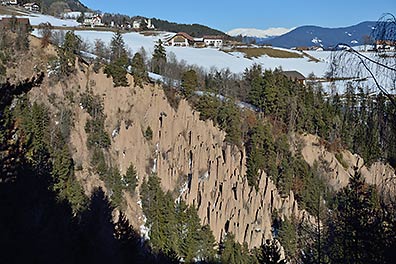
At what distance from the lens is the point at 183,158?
25.6 m

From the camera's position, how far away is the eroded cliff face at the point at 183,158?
23.2 metres

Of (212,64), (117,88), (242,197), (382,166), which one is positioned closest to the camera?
(382,166)

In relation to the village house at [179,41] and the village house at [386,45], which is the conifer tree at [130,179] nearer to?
the village house at [386,45]

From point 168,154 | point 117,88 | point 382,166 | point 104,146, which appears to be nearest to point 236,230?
point 168,154

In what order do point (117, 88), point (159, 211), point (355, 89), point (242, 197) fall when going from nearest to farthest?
point (355, 89) < point (159, 211) < point (242, 197) < point (117, 88)

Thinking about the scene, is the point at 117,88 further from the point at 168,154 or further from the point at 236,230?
the point at 236,230

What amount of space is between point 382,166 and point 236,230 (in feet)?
63.7

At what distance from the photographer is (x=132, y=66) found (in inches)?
1158

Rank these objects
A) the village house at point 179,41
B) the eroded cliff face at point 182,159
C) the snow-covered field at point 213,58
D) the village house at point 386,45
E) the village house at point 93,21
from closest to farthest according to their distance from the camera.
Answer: the village house at point 386,45
the eroded cliff face at point 182,159
the snow-covered field at point 213,58
the village house at point 179,41
the village house at point 93,21

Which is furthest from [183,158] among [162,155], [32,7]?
[32,7]

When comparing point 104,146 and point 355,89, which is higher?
point 355,89

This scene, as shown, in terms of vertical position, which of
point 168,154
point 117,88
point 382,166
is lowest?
point 168,154

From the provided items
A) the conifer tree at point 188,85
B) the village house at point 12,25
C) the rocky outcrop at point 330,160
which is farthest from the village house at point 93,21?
the rocky outcrop at point 330,160

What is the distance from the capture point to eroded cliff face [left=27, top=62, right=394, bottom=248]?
76.1ft
